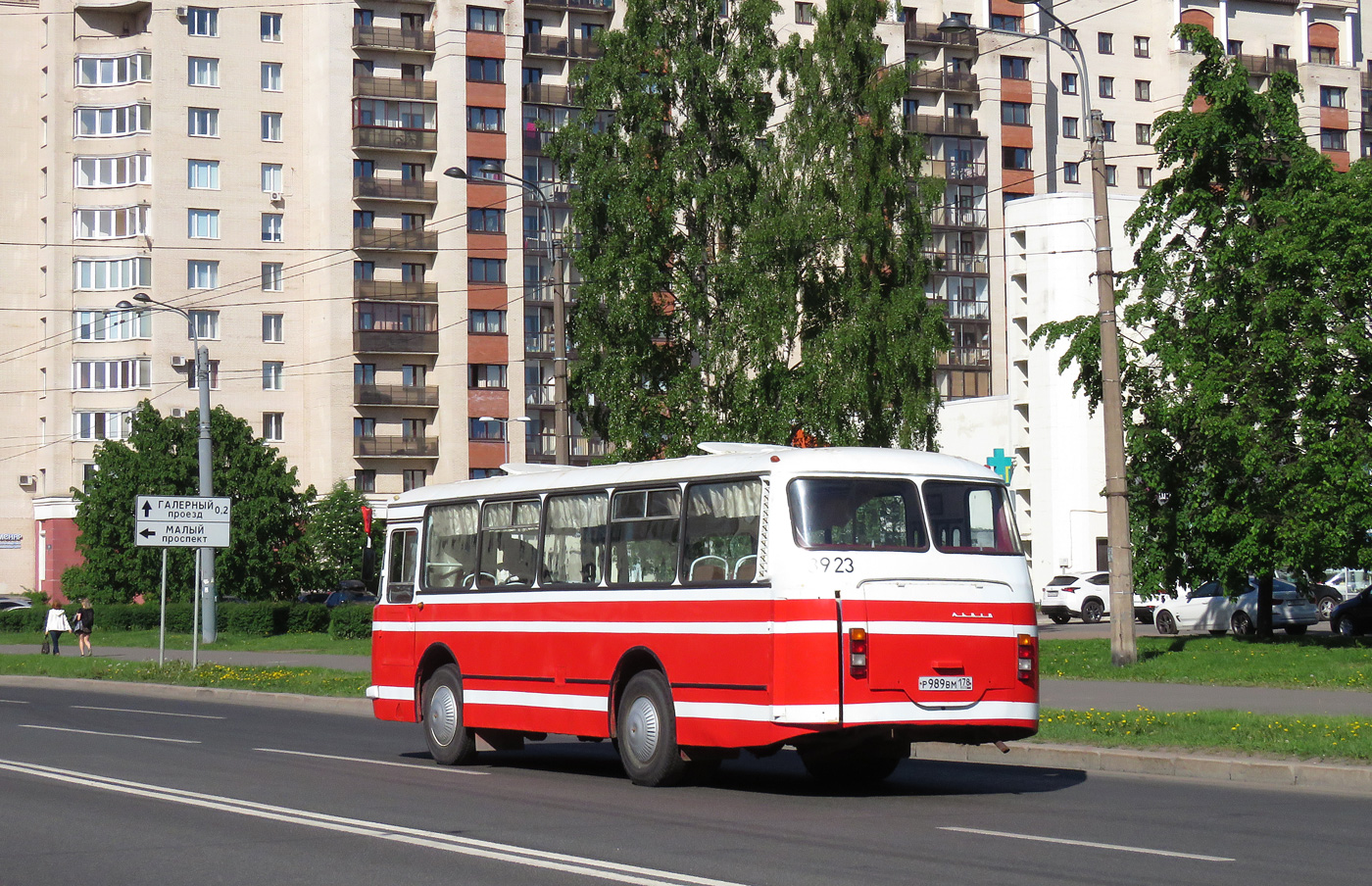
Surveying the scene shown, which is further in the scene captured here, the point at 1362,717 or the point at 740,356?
the point at 740,356

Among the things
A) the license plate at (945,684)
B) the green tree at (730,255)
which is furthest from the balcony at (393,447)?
the license plate at (945,684)

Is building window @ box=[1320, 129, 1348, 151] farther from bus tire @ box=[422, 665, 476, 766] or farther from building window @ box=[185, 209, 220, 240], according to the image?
bus tire @ box=[422, 665, 476, 766]

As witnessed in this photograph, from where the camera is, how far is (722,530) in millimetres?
13984

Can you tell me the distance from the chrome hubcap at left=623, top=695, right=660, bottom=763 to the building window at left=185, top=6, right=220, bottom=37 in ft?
261

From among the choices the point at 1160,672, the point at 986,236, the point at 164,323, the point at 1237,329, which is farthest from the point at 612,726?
the point at 986,236

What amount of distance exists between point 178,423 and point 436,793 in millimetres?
57568

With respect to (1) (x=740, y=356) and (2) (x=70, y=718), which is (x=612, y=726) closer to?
(2) (x=70, y=718)

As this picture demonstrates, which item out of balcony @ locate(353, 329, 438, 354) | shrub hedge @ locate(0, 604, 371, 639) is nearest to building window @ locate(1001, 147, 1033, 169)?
balcony @ locate(353, 329, 438, 354)

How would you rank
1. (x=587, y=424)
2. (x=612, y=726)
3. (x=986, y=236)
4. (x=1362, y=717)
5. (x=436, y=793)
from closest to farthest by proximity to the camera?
(x=436, y=793), (x=612, y=726), (x=1362, y=717), (x=587, y=424), (x=986, y=236)

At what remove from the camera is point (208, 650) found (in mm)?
46688

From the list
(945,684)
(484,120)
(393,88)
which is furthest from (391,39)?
(945,684)

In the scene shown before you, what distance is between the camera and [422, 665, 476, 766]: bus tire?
17.0 meters

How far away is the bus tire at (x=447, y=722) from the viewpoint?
17.0m

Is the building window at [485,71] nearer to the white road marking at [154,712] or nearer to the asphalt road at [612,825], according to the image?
the white road marking at [154,712]
